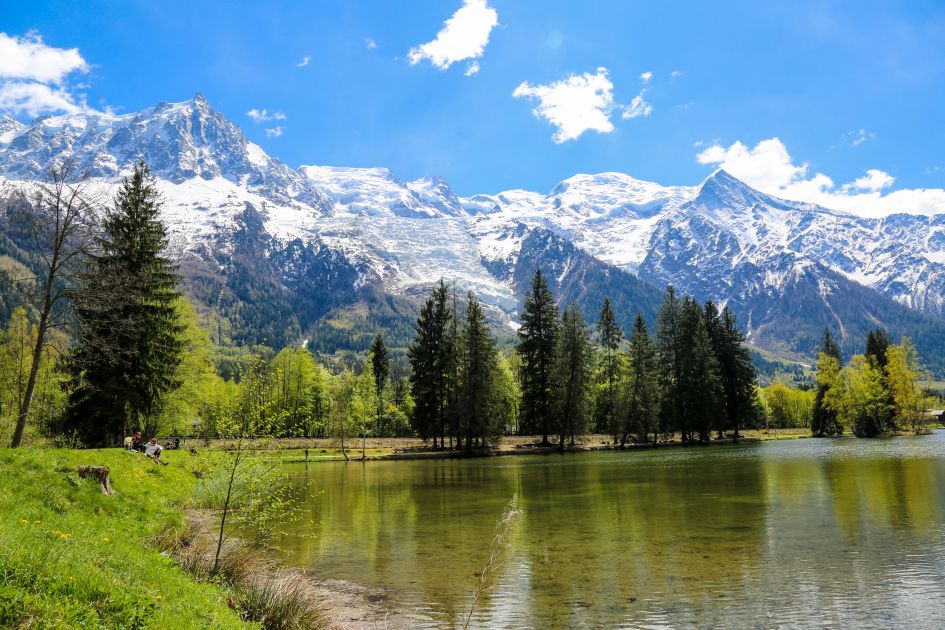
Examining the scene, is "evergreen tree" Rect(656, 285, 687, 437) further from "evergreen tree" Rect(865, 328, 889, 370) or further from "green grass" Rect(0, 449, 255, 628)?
"green grass" Rect(0, 449, 255, 628)

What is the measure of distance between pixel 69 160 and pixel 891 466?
1984 inches

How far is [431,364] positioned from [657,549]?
60219 millimetres

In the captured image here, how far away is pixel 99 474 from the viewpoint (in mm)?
19516

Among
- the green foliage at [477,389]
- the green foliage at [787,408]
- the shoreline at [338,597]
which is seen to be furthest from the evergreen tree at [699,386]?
the shoreline at [338,597]

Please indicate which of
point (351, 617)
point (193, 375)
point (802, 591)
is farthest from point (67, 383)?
point (802, 591)

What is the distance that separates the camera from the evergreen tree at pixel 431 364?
74.6m

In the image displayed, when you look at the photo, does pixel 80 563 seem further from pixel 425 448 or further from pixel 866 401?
pixel 866 401

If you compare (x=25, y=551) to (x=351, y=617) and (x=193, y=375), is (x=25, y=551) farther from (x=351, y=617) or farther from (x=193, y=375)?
(x=193, y=375)

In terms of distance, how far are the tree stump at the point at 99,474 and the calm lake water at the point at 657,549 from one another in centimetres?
599

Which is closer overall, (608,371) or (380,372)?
(608,371)

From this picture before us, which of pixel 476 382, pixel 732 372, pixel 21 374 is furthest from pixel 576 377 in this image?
pixel 21 374

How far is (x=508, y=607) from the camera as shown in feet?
43.7

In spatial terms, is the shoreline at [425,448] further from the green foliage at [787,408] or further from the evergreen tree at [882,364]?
the green foliage at [787,408]

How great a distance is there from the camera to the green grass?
7.19 meters
